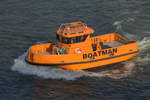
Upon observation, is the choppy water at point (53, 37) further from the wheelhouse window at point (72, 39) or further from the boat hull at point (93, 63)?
the wheelhouse window at point (72, 39)

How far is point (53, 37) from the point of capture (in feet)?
111

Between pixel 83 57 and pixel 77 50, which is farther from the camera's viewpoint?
pixel 77 50

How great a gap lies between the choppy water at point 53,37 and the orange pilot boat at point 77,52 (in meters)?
0.77

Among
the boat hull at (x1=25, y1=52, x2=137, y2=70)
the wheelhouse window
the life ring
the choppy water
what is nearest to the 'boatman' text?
the boat hull at (x1=25, y1=52, x2=137, y2=70)

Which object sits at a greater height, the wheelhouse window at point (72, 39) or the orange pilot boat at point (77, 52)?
the wheelhouse window at point (72, 39)

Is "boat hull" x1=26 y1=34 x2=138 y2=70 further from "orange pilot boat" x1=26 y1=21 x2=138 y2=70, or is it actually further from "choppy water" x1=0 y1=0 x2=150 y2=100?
"choppy water" x1=0 y1=0 x2=150 y2=100

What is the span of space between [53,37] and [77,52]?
9.01 m

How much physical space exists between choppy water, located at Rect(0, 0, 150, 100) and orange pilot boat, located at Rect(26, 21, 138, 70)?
2.52 feet

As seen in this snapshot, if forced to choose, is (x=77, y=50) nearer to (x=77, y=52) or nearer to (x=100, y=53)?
(x=77, y=52)

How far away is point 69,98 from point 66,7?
23431 mm

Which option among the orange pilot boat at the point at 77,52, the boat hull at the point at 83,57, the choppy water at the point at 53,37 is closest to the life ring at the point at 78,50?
the orange pilot boat at the point at 77,52

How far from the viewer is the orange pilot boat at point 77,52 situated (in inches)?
963

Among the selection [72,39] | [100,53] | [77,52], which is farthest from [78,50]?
[100,53]

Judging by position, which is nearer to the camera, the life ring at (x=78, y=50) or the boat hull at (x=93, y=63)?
the boat hull at (x=93, y=63)
